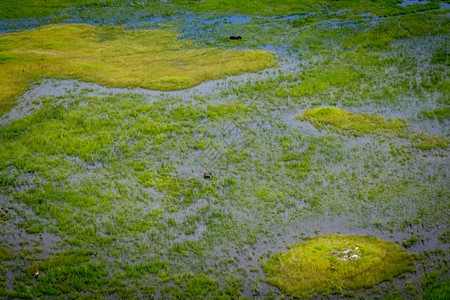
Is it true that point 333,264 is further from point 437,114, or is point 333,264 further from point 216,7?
point 216,7

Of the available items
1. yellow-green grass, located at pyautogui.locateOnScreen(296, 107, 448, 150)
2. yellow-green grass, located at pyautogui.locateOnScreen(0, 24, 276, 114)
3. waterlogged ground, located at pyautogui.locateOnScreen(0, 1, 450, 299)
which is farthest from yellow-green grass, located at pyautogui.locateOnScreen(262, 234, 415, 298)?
yellow-green grass, located at pyautogui.locateOnScreen(0, 24, 276, 114)

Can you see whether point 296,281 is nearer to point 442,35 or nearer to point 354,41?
point 354,41

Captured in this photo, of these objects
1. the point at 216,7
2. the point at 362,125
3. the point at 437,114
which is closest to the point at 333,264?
the point at 362,125

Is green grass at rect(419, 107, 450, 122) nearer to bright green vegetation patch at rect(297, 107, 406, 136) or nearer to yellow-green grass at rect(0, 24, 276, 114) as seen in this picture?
bright green vegetation patch at rect(297, 107, 406, 136)

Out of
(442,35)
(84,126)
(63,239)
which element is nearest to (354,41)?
(442,35)

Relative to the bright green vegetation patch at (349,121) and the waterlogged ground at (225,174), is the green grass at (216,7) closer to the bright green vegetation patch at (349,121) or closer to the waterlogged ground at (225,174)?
the waterlogged ground at (225,174)

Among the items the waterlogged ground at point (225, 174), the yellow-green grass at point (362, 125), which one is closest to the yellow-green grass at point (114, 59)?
the waterlogged ground at point (225, 174)
